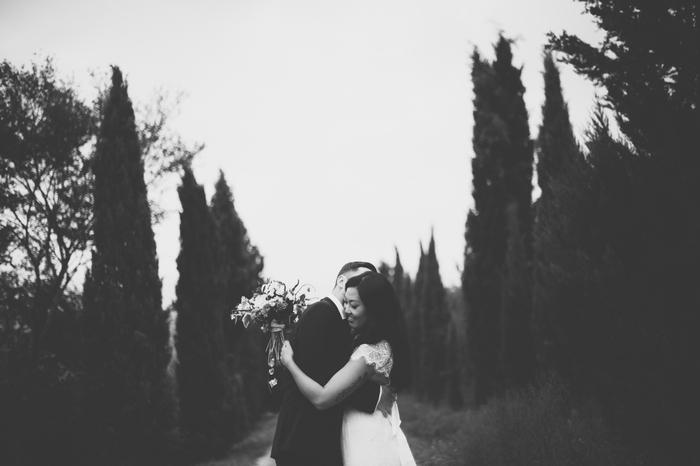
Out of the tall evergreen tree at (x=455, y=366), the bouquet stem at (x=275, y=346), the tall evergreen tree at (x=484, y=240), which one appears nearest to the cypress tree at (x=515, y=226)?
the tall evergreen tree at (x=484, y=240)

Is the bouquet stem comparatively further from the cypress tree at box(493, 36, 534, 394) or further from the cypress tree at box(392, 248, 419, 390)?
the cypress tree at box(392, 248, 419, 390)

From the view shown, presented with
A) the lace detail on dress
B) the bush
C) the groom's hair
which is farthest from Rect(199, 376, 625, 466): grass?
the groom's hair

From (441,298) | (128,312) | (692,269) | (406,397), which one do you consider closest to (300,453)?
(692,269)

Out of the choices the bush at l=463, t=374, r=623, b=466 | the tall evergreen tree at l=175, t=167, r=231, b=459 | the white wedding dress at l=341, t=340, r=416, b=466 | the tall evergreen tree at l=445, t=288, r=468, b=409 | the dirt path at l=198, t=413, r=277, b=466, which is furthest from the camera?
the tall evergreen tree at l=445, t=288, r=468, b=409

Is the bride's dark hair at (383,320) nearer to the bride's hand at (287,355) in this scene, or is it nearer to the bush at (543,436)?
the bride's hand at (287,355)

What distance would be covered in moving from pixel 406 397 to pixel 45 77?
2124 centimetres

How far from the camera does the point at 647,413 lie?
468 cm

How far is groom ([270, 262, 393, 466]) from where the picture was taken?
2.67 meters

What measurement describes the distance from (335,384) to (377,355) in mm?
317

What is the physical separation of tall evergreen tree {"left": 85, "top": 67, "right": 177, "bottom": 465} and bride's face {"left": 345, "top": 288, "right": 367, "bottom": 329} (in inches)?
272

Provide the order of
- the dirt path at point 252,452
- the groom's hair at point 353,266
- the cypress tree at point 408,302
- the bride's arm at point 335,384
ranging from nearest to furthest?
the bride's arm at point 335,384 < the groom's hair at point 353,266 < the dirt path at point 252,452 < the cypress tree at point 408,302

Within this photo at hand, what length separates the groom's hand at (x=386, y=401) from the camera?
2.89 metres

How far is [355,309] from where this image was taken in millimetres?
2865

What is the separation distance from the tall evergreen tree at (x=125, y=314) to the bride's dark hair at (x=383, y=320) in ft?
22.6
